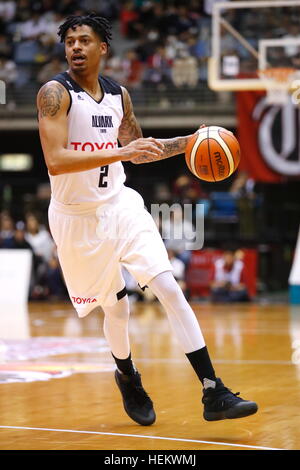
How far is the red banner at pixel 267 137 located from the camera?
60.1ft

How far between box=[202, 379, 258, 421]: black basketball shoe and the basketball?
3.93ft

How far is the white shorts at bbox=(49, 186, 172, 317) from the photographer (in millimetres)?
4938

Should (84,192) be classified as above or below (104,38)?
below

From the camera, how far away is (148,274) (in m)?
4.80

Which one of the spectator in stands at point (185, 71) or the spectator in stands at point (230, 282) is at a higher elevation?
the spectator in stands at point (185, 71)

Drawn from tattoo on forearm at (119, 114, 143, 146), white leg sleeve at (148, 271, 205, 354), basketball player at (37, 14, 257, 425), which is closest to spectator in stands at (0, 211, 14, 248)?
tattoo on forearm at (119, 114, 143, 146)

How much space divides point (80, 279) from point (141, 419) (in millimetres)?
875

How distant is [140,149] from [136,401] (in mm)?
1537

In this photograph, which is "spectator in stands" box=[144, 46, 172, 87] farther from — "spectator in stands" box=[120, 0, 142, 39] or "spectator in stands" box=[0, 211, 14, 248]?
"spectator in stands" box=[0, 211, 14, 248]

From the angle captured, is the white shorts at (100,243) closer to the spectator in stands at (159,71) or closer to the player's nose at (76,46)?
the player's nose at (76,46)

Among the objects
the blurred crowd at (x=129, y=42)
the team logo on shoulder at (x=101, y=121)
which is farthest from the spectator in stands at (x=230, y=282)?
the team logo on shoulder at (x=101, y=121)

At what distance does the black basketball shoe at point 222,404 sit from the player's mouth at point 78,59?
193 centimetres
